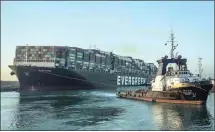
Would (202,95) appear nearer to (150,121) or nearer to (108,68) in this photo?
(150,121)

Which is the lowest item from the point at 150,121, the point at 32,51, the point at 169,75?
the point at 150,121

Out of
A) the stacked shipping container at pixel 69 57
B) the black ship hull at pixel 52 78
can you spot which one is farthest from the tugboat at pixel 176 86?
the stacked shipping container at pixel 69 57

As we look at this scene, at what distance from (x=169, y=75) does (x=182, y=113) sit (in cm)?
1393

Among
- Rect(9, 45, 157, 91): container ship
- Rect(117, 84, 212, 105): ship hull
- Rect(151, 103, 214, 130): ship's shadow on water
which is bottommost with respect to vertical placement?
Rect(151, 103, 214, 130): ship's shadow on water

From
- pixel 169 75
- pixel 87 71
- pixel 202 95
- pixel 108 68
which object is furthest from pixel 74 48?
pixel 202 95

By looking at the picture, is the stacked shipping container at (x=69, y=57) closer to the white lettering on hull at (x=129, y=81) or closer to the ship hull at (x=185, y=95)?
the white lettering on hull at (x=129, y=81)

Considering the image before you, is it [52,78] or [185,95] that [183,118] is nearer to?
[185,95]

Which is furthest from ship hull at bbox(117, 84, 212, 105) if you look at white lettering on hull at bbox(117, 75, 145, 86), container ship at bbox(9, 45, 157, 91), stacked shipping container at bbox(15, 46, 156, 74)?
white lettering on hull at bbox(117, 75, 145, 86)

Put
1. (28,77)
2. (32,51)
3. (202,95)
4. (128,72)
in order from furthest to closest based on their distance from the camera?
(128,72)
(32,51)
(28,77)
(202,95)

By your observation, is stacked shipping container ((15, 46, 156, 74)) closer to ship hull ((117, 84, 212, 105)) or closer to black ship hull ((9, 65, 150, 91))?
black ship hull ((9, 65, 150, 91))

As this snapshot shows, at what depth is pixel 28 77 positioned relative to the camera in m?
79.2

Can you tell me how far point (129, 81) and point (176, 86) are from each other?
75357 mm

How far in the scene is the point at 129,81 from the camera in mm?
119250

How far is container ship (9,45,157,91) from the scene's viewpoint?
79812 mm
